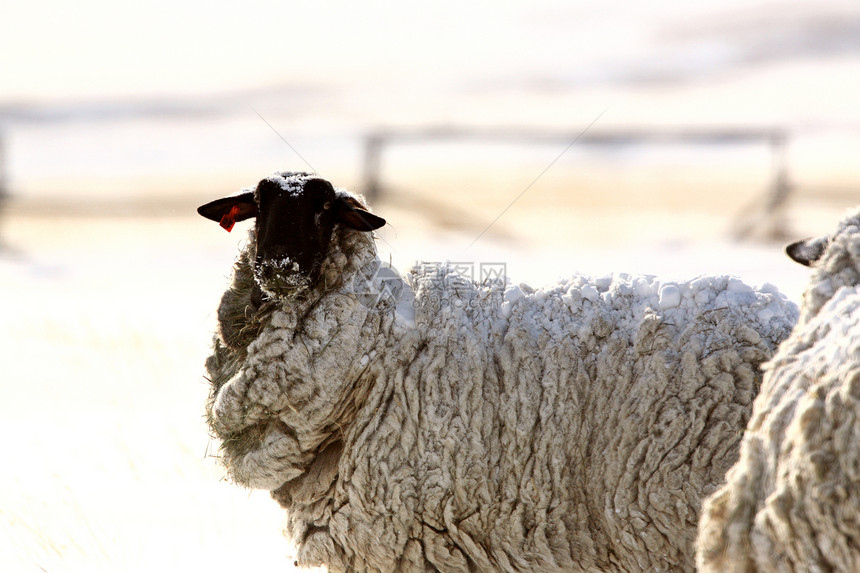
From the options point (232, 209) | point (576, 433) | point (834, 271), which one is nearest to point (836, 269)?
point (834, 271)

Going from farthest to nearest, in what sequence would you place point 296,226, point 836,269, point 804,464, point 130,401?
point 130,401
point 296,226
point 836,269
point 804,464

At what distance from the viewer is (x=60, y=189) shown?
3197 centimetres

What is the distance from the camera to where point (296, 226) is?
385cm

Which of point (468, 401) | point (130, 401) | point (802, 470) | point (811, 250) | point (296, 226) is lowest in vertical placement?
point (802, 470)

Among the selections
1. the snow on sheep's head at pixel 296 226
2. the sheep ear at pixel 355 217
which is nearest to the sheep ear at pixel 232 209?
the snow on sheep's head at pixel 296 226

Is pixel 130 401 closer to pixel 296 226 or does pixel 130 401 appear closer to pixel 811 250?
pixel 296 226

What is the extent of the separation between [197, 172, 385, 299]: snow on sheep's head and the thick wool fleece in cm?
11

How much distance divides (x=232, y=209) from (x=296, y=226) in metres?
0.43

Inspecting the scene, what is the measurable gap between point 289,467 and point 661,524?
1555 millimetres

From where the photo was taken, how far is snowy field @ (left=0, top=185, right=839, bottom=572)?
5.14 m

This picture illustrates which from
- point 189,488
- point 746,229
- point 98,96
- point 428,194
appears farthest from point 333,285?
point 98,96

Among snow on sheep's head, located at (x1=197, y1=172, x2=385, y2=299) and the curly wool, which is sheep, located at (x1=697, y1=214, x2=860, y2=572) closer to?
the curly wool

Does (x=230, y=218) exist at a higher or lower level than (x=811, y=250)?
higher

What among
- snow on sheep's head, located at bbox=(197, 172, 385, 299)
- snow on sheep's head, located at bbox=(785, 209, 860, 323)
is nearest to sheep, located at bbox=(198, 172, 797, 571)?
snow on sheep's head, located at bbox=(197, 172, 385, 299)
